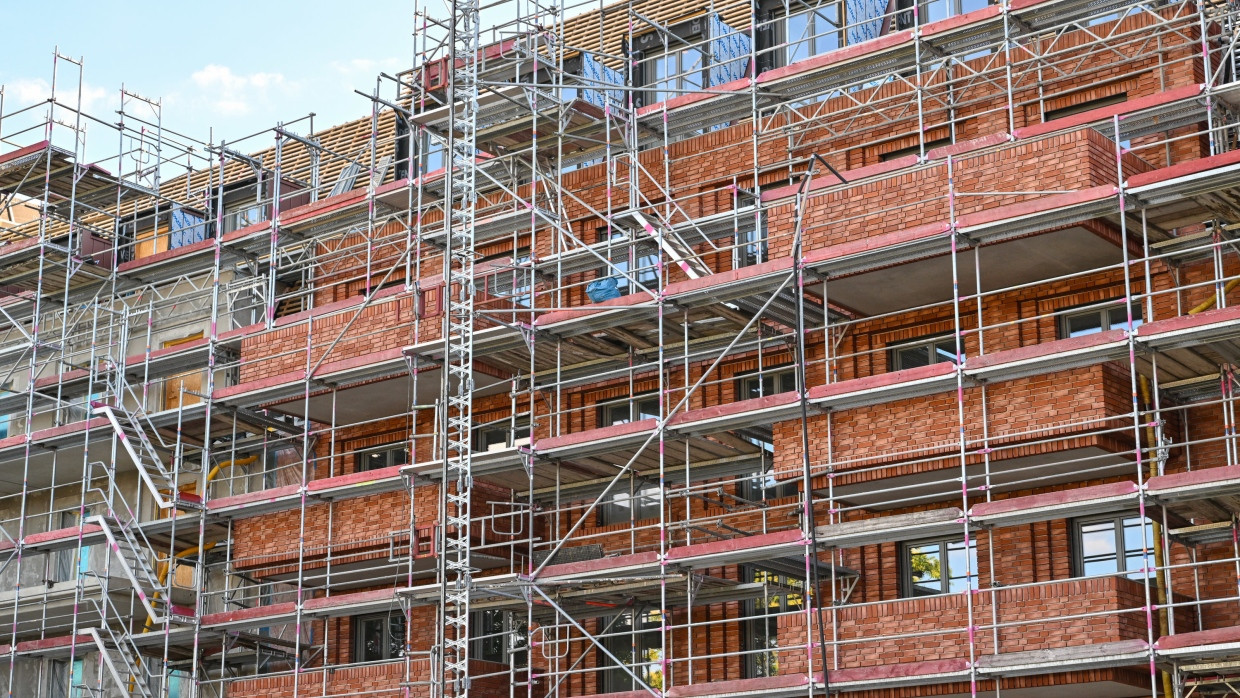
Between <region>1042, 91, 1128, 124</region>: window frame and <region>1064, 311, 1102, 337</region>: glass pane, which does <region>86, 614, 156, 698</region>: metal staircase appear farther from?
<region>1042, 91, 1128, 124</region>: window frame

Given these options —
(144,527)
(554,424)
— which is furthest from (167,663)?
(554,424)

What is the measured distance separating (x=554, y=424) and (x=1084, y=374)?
9109 millimetres

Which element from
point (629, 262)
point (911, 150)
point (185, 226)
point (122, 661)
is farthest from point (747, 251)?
point (185, 226)

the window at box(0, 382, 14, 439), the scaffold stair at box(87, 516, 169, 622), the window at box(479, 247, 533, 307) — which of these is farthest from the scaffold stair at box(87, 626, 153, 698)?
the window at box(479, 247, 533, 307)

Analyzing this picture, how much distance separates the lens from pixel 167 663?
1184 inches

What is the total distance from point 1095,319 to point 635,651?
316 inches

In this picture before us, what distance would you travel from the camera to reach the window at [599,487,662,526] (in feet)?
90.8

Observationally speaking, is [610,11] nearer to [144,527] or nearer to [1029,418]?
[144,527]

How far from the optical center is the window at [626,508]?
2767 centimetres

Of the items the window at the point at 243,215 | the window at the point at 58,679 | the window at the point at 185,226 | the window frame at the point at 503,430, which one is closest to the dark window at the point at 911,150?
the window frame at the point at 503,430

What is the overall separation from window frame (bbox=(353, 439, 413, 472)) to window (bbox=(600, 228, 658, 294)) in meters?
4.54

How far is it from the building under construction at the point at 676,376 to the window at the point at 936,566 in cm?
7

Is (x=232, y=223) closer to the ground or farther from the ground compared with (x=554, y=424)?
farther from the ground

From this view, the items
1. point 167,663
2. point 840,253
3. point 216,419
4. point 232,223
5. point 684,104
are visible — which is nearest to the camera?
point 840,253
